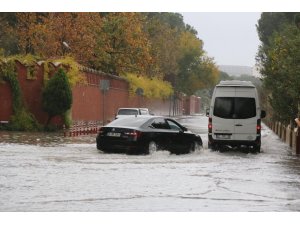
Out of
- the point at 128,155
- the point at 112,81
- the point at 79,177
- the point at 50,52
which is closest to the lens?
the point at 79,177

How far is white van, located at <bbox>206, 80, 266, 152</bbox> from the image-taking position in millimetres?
22906

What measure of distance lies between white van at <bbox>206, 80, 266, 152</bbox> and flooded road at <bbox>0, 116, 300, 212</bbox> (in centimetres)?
119

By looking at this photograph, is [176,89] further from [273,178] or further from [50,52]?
[273,178]

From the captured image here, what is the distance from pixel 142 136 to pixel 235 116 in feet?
14.6

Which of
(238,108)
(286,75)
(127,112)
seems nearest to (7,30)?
(127,112)

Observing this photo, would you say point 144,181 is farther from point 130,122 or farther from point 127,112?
point 127,112

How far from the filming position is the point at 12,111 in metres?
34.0

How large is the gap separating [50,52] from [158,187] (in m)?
37.2

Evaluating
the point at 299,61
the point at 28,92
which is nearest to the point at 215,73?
the point at 28,92

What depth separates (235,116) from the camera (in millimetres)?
22969

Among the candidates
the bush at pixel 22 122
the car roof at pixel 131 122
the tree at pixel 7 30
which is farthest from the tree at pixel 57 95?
the tree at pixel 7 30

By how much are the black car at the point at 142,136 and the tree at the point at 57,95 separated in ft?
41.4

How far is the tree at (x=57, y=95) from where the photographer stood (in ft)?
109

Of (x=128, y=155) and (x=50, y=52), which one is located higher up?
(x=50, y=52)
